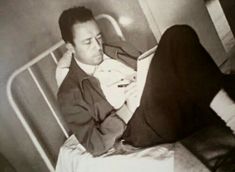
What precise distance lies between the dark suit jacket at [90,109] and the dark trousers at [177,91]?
46mm

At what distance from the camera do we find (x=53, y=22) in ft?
3.96

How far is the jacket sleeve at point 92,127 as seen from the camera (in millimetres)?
1184

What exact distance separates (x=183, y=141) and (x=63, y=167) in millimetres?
310

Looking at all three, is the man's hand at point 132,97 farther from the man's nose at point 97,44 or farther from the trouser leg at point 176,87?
the man's nose at point 97,44

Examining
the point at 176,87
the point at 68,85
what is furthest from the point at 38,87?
the point at 176,87

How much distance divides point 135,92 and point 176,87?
0.10 metres

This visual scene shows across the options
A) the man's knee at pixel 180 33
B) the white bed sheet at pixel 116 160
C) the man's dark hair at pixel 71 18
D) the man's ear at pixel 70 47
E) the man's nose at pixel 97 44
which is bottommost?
the white bed sheet at pixel 116 160

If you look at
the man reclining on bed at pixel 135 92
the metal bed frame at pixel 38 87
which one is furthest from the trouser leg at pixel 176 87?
the metal bed frame at pixel 38 87

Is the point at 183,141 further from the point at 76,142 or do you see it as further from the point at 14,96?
the point at 14,96

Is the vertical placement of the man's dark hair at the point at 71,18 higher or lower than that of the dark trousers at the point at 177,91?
higher

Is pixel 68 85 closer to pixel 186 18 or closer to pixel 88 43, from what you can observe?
pixel 88 43

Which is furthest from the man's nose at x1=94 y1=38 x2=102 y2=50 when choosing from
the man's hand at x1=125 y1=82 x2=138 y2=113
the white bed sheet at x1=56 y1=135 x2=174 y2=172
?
the white bed sheet at x1=56 y1=135 x2=174 y2=172

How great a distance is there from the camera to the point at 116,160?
3.86 ft

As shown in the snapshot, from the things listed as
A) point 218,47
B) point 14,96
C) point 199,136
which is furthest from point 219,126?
point 14,96
